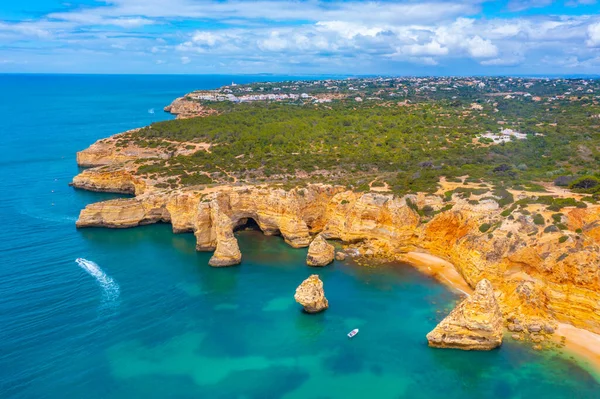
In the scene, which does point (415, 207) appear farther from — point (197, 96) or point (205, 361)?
point (197, 96)

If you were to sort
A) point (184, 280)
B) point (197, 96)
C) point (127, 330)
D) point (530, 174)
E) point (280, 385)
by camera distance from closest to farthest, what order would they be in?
point (280, 385)
point (127, 330)
point (184, 280)
point (530, 174)
point (197, 96)

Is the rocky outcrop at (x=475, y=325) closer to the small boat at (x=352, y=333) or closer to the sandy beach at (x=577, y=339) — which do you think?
the sandy beach at (x=577, y=339)

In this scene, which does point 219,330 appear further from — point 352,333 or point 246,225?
point 246,225

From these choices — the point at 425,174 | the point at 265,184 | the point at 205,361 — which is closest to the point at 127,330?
the point at 205,361

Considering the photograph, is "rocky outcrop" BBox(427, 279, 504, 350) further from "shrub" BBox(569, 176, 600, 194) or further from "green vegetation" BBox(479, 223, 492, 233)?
"shrub" BBox(569, 176, 600, 194)


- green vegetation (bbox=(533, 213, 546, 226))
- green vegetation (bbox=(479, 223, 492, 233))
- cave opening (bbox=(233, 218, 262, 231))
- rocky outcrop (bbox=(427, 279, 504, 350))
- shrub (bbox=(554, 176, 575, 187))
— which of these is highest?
shrub (bbox=(554, 176, 575, 187))

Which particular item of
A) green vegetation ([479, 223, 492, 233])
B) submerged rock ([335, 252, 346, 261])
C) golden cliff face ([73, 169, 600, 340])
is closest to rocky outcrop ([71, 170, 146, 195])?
golden cliff face ([73, 169, 600, 340])
